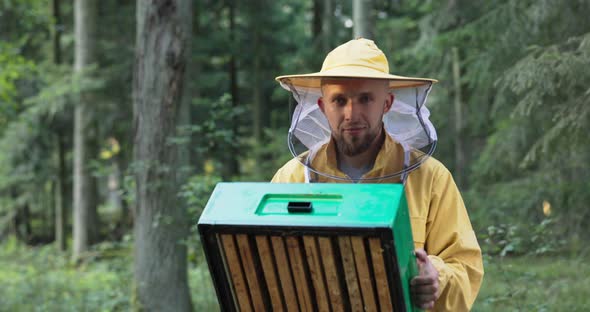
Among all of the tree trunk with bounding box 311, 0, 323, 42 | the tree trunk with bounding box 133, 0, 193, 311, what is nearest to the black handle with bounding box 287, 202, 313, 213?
the tree trunk with bounding box 133, 0, 193, 311

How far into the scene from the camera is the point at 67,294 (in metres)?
10.2

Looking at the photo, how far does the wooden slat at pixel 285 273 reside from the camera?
81.1 inches

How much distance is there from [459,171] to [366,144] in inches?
392

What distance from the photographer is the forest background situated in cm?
546

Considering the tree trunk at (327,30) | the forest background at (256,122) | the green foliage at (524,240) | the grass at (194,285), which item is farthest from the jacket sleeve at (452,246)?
the tree trunk at (327,30)

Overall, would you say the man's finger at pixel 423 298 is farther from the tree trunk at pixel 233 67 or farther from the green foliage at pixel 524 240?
the tree trunk at pixel 233 67

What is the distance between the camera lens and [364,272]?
2006 mm

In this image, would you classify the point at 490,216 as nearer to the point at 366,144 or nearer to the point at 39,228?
the point at 366,144

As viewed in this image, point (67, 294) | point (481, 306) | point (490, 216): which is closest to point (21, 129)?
point (67, 294)

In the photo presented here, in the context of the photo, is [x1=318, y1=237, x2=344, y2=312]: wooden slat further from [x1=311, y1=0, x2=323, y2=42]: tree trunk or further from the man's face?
[x1=311, y1=0, x2=323, y2=42]: tree trunk

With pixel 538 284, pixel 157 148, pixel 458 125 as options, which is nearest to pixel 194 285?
pixel 157 148

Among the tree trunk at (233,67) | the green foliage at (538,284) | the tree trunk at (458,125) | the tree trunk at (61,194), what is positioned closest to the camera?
the green foliage at (538,284)

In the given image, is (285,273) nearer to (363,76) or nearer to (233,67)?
(363,76)

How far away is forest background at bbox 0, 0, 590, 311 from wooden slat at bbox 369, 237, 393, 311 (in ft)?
4.02
